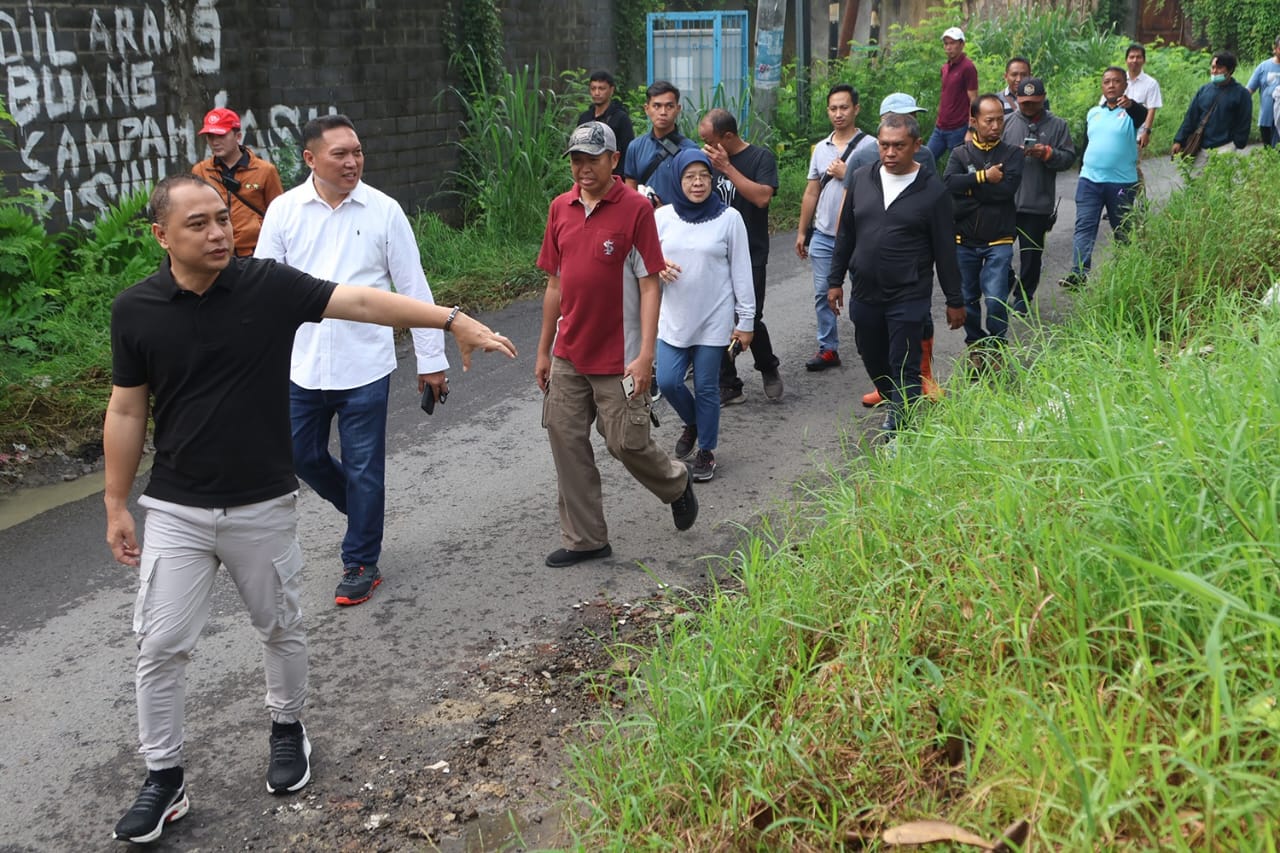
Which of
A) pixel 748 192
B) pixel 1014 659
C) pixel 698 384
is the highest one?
pixel 748 192

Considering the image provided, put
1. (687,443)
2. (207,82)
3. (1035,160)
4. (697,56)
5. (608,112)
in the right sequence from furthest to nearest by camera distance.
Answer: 1. (697,56)
2. (608,112)
3. (207,82)
4. (1035,160)
5. (687,443)

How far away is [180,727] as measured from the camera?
4004mm

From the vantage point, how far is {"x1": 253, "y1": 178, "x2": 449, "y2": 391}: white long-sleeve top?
544cm

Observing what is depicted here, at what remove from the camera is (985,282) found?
8.38 m

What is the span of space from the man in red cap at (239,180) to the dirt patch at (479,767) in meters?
4.12

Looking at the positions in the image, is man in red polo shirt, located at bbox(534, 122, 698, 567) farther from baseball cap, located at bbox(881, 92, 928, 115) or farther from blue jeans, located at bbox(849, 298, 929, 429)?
baseball cap, located at bbox(881, 92, 928, 115)

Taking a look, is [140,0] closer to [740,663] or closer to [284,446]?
[284,446]

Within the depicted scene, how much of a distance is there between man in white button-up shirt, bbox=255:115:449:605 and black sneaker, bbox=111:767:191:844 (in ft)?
5.26

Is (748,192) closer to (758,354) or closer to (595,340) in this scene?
(758,354)

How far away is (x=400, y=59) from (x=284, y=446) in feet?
30.6

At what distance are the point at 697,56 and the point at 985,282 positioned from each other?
844cm

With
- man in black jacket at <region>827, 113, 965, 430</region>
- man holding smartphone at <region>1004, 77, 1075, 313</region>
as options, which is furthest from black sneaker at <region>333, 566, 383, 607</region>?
man holding smartphone at <region>1004, 77, 1075, 313</region>

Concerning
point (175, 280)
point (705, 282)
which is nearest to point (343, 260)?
point (175, 280)

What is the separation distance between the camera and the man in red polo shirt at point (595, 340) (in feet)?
19.0
